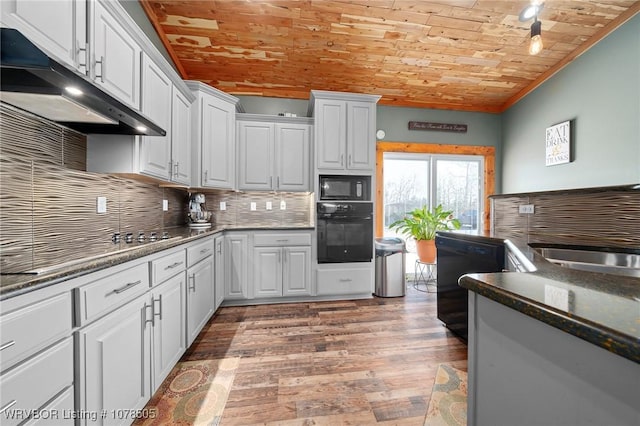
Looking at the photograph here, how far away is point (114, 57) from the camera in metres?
1.45

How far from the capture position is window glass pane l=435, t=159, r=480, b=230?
13.4 feet

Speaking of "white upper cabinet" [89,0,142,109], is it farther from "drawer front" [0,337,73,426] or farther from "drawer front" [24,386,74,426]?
"drawer front" [24,386,74,426]

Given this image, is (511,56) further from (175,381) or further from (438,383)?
(175,381)

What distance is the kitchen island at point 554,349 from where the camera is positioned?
0.38 meters

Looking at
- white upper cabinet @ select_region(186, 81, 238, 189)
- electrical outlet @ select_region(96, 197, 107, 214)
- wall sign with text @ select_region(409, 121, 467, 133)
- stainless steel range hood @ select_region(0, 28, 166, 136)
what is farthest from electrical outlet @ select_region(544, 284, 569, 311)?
wall sign with text @ select_region(409, 121, 467, 133)

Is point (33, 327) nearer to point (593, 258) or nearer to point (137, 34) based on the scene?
point (137, 34)

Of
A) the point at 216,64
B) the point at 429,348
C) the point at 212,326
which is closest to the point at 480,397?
the point at 429,348

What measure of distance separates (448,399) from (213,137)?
3.05 meters

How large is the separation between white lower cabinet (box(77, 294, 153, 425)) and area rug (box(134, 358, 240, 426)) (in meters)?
0.13

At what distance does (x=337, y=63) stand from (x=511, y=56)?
81.7 inches

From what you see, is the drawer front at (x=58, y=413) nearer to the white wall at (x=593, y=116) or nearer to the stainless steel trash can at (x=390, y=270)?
the stainless steel trash can at (x=390, y=270)

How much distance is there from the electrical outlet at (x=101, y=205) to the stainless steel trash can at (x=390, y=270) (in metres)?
2.74

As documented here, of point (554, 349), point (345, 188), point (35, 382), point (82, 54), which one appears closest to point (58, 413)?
point (35, 382)

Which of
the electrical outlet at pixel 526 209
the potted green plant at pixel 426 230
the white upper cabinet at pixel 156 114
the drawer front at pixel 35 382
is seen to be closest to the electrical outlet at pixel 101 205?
the white upper cabinet at pixel 156 114
